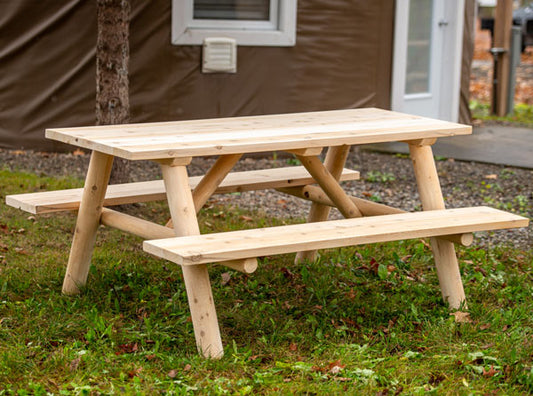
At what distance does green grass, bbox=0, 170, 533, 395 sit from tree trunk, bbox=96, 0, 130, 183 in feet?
2.82

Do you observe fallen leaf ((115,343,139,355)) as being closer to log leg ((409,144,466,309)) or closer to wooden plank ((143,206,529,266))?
wooden plank ((143,206,529,266))

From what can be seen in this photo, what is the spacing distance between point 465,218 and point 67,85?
509 cm

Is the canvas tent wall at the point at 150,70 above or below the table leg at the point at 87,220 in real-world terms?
above

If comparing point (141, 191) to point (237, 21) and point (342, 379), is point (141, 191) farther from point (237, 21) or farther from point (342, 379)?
point (237, 21)

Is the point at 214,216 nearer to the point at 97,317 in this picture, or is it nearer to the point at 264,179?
the point at 264,179

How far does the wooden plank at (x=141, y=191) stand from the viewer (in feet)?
14.6

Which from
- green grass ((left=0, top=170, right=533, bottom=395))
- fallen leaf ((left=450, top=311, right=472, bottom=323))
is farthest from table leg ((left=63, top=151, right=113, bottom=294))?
fallen leaf ((left=450, top=311, right=472, bottom=323))

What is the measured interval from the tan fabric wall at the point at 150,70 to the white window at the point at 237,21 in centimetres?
9

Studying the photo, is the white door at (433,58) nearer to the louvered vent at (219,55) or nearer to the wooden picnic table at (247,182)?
the louvered vent at (219,55)

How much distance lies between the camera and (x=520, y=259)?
537 centimetres

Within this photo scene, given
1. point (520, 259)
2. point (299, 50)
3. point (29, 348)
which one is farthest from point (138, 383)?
point (299, 50)

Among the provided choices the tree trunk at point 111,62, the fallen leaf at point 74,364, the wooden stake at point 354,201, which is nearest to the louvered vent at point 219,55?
→ the tree trunk at point 111,62

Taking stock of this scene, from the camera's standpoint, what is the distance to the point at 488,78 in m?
17.5

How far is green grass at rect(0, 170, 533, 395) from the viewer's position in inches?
139
